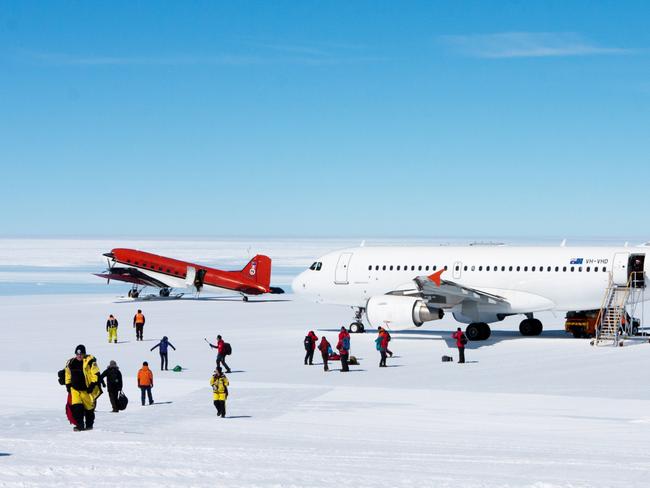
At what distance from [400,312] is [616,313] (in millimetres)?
8468

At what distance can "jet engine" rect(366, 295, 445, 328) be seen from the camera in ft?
124

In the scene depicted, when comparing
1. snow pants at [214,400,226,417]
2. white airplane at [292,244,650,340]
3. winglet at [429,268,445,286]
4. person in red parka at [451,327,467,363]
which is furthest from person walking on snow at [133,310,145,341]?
snow pants at [214,400,226,417]

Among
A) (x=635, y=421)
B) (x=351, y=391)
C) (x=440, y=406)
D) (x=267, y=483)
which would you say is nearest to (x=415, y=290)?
(x=351, y=391)

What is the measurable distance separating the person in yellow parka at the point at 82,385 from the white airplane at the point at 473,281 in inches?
801

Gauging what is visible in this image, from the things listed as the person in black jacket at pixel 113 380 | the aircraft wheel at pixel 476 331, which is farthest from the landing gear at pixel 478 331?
the person in black jacket at pixel 113 380

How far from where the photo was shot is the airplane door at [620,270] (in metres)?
38.9

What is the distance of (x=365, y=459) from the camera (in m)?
16.0

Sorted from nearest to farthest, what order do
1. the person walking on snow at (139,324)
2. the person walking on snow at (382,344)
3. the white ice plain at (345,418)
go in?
the white ice plain at (345,418), the person walking on snow at (382,344), the person walking on snow at (139,324)

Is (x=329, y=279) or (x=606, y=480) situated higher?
(x=329, y=279)

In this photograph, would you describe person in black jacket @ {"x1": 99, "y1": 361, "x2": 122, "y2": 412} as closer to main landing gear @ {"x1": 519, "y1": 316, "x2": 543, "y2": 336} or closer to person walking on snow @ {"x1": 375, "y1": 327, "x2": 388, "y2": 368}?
person walking on snow @ {"x1": 375, "y1": 327, "x2": 388, "y2": 368}

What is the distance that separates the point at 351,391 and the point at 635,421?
794 centimetres

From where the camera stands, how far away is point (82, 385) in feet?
60.1

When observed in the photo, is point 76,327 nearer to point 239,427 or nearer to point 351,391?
point 351,391

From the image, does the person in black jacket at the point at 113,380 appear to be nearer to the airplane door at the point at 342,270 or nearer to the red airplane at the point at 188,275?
the airplane door at the point at 342,270
